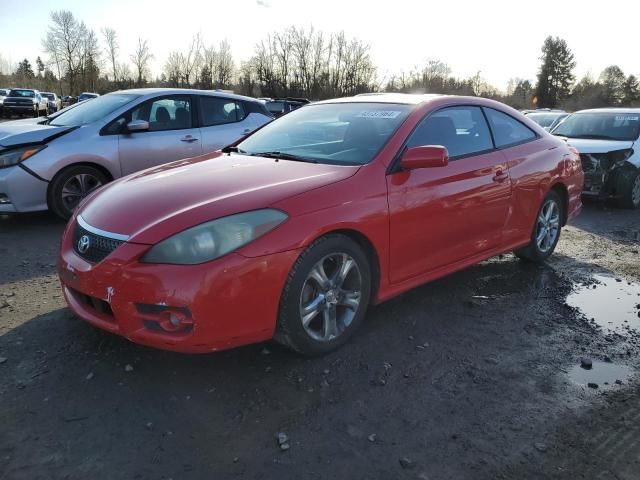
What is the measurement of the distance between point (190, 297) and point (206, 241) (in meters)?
0.30

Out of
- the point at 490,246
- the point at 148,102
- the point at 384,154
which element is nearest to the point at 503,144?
the point at 490,246

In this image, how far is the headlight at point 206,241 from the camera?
2697 mm

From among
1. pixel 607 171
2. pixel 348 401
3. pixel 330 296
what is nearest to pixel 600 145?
pixel 607 171

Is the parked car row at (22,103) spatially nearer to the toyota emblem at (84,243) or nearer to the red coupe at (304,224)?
the red coupe at (304,224)

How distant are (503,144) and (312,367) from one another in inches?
104

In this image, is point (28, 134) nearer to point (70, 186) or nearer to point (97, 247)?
point (70, 186)

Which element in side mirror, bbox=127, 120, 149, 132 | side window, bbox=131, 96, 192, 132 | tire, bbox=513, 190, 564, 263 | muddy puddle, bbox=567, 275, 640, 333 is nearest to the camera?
muddy puddle, bbox=567, 275, 640, 333

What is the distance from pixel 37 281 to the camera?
443 cm

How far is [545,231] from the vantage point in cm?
519

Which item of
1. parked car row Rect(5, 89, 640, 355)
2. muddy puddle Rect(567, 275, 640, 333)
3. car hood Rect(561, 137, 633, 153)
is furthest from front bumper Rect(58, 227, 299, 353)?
car hood Rect(561, 137, 633, 153)

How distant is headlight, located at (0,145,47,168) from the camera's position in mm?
5848

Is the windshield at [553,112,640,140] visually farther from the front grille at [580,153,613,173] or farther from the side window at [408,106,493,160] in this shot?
the side window at [408,106,493,160]

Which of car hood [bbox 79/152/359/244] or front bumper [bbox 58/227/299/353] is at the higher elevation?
car hood [bbox 79/152/359/244]

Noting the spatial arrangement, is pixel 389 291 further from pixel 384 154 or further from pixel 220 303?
pixel 220 303
